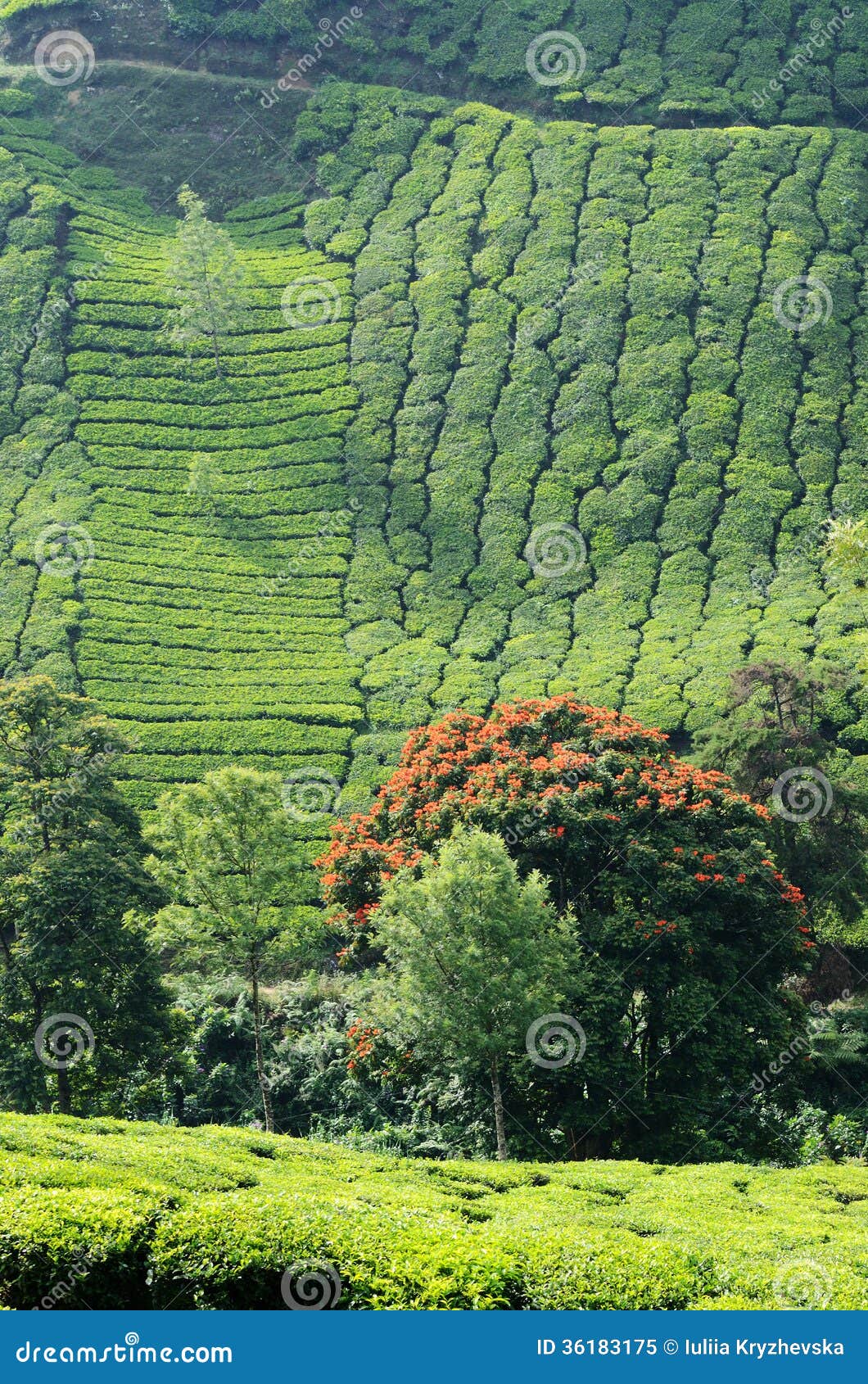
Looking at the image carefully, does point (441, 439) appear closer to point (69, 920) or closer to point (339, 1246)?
point (69, 920)

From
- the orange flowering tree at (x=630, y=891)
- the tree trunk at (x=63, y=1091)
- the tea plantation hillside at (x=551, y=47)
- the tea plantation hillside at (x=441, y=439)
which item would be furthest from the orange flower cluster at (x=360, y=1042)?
the tea plantation hillside at (x=551, y=47)

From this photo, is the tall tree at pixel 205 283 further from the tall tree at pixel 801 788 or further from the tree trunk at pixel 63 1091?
the tree trunk at pixel 63 1091

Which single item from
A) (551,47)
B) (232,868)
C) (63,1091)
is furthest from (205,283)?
(63,1091)

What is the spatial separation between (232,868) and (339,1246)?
13.8 meters

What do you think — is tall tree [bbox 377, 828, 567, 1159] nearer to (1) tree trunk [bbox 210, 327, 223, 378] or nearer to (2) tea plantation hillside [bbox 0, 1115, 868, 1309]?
(2) tea plantation hillside [bbox 0, 1115, 868, 1309]

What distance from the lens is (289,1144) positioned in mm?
20625

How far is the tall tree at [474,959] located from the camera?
2281 centimetres

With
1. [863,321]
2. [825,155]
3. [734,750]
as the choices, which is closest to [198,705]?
[734,750]

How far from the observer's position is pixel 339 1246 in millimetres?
13227

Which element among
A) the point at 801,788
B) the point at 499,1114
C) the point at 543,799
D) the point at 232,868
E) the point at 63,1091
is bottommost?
the point at 63,1091

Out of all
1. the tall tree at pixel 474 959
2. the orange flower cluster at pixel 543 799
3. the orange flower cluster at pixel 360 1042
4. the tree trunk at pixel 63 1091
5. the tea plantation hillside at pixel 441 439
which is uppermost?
the tea plantation hillside at pixel 441 439

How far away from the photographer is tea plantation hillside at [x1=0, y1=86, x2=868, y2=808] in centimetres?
4256

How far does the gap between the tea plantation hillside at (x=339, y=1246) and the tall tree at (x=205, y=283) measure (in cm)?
4472

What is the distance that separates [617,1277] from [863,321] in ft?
152
